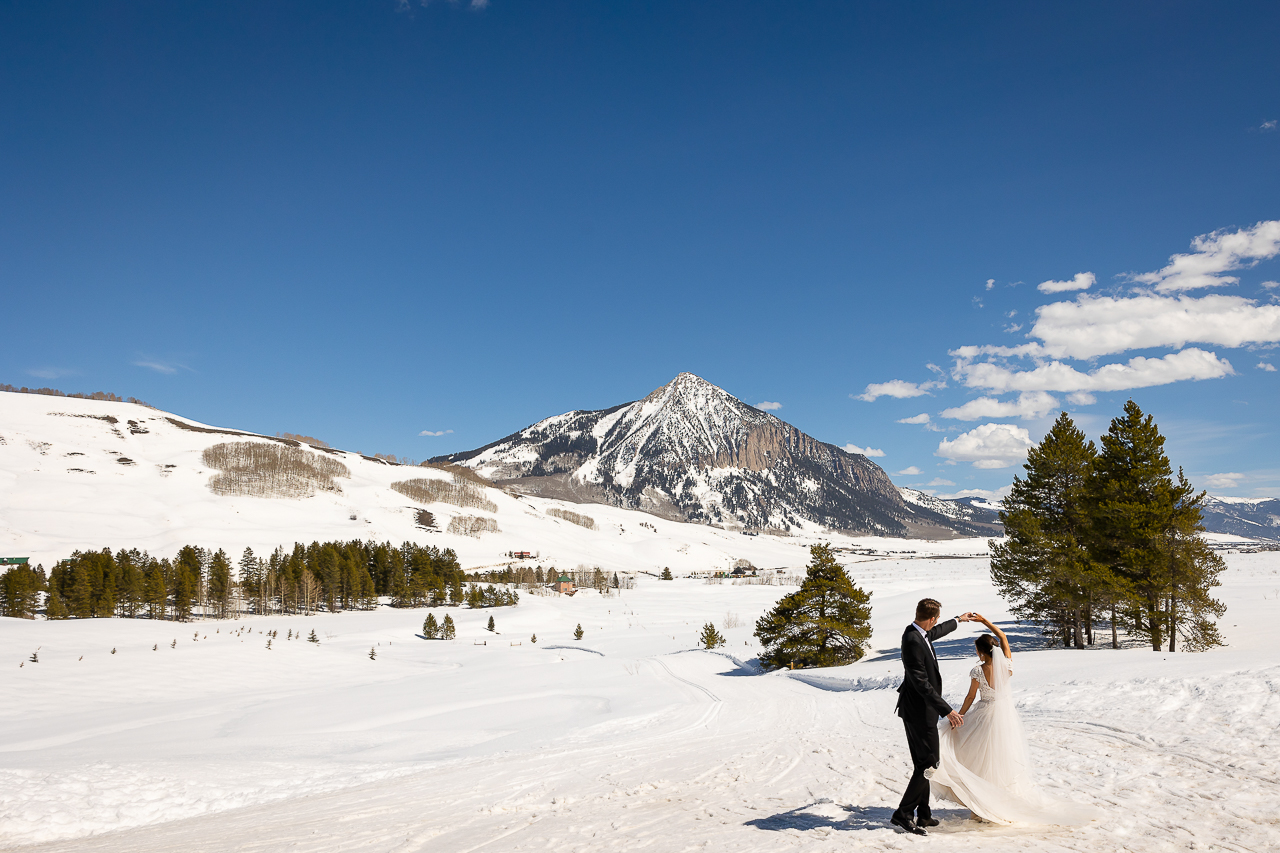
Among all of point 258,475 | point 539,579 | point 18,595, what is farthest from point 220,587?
point 258,475

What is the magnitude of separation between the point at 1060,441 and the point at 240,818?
30.3 meters

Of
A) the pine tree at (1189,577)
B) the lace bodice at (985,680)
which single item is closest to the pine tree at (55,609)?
the lace bodice at (985,680)

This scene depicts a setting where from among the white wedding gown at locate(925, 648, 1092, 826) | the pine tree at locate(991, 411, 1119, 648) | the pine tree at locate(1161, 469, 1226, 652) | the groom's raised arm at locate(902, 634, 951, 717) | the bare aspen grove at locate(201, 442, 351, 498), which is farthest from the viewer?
the bare aspen grove at locate(201, 442, 351, 498)

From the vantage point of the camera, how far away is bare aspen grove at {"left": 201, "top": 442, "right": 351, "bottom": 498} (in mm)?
169750

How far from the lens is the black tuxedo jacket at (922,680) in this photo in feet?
21.5

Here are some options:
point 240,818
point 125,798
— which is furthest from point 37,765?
point 240,818

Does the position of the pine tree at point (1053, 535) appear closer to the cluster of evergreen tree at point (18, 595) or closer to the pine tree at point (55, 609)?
the pine tree at point (55, 609)

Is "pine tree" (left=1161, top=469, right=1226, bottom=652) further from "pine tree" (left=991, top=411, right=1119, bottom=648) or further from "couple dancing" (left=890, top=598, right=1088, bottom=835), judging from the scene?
"couple dancing" (left=890, top=598, right=1088, bottom=835)

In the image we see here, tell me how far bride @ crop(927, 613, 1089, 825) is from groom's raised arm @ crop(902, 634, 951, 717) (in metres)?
0.36

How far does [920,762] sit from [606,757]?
7.34m

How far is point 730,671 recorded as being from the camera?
→ 3056 centimetres

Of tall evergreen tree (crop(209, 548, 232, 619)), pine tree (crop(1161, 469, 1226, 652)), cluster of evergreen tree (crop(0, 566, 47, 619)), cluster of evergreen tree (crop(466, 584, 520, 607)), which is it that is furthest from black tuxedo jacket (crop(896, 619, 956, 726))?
tall evergreen tree (crop(209, 548, 232, 619))

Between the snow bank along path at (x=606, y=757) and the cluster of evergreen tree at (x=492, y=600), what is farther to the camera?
the cluster of evergreen tree at (x=492, y=600)

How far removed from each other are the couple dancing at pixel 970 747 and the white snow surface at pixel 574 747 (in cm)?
23
